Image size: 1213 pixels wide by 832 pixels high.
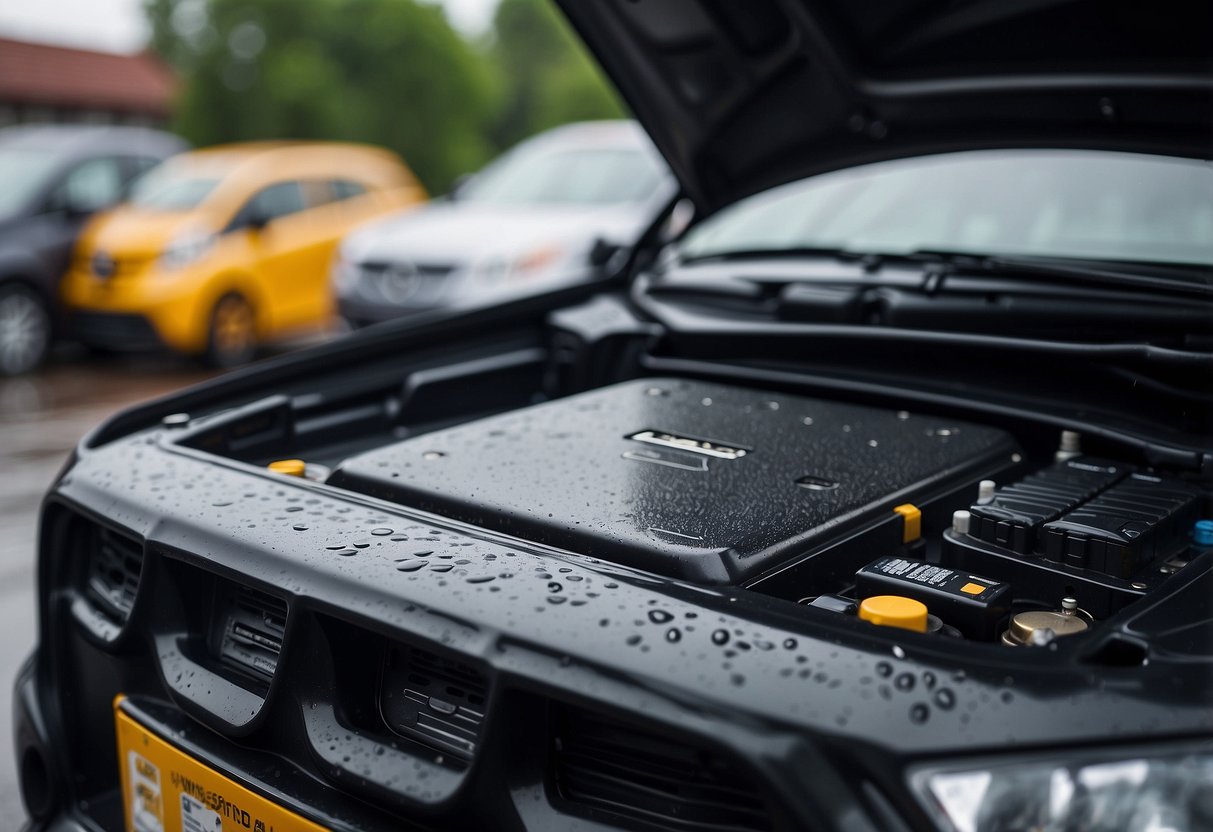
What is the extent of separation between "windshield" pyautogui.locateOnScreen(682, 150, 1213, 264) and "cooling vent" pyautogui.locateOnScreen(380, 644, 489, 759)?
1.46 metres

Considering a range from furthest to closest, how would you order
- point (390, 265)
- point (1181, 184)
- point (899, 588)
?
point (390, 265)
point (1181, 184)
point (899, 588)

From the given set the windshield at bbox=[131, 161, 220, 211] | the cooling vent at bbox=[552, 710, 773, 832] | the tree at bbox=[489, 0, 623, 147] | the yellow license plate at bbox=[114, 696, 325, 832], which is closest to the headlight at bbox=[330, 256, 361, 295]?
the windshield at bbox=[131, 161, 220, 211]

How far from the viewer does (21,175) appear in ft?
26.7

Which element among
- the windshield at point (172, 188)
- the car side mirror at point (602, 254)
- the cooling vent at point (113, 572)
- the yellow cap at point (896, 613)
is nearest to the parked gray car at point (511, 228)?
the windshield at point (172, 188)

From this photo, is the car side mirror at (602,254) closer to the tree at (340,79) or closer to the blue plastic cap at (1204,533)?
the blue plastic cap at (1204,533)

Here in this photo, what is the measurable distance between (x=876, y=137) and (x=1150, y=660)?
147 centimetres

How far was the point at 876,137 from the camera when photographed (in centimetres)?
230

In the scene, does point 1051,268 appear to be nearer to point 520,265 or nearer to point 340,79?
point 520,265

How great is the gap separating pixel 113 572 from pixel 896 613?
4.09 feet

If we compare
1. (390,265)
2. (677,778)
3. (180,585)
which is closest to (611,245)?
(180,585)

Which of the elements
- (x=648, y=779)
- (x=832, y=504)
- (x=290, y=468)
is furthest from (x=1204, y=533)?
(x=290, y=468)

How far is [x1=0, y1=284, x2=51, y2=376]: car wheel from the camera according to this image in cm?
768

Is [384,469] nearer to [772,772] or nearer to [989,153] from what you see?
[772,772]

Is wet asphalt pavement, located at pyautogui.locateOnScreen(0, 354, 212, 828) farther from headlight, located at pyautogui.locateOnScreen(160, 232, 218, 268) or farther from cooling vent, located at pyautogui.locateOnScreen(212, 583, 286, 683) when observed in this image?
cooling vent, located at pyautogui.locateOnScreen(212, 583, 286, 683)
